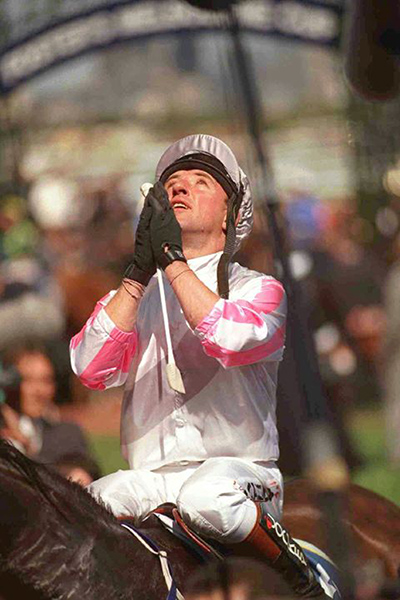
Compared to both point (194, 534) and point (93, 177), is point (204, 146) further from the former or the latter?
point (93, 177)

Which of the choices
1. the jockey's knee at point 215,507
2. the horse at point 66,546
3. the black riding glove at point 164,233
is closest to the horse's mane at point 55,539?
the horse at point 66,546

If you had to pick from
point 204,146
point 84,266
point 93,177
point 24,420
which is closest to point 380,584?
point 204,146

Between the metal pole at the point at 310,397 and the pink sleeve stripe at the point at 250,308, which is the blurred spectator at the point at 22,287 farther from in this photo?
the pink sleeve stripe at the point at 250,308

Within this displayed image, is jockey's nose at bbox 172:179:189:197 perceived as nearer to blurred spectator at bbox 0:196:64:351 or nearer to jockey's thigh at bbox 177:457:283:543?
jockey's thigh at bbox 177:457:283:543

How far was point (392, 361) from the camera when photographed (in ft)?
33.5

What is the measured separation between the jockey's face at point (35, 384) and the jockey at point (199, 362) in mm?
2941

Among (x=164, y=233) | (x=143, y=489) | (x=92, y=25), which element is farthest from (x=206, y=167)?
(x=92, y=25)

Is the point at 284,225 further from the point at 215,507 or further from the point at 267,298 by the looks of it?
the point at 215,507

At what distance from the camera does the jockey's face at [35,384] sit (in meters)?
6.56

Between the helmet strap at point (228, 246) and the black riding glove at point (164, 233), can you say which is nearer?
the black riding glove at point (164, 233)

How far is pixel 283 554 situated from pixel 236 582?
0.14 metres

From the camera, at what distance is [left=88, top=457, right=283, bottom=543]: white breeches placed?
3.34 metres

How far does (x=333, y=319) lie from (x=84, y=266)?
259 cm

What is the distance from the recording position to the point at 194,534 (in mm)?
3408
